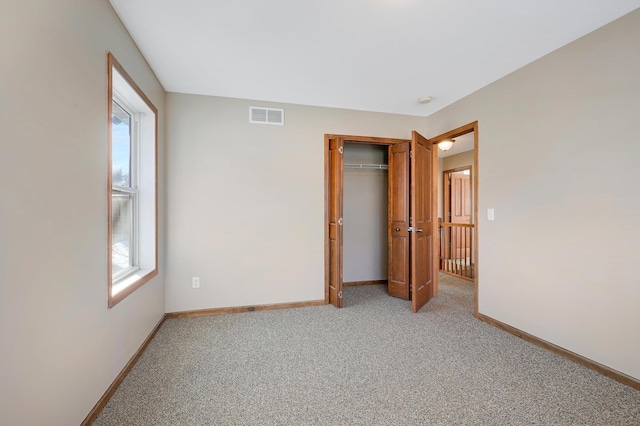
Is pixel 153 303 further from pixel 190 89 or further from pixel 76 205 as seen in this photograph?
pixel 190 89

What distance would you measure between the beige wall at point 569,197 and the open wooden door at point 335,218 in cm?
159

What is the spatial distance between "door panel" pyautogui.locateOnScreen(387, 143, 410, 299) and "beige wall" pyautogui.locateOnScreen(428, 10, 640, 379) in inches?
38.1

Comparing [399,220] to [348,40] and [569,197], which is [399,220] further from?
[348,40]

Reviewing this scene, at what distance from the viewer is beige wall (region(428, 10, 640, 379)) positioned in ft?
6.58

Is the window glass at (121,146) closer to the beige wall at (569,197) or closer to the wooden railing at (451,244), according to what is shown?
the beige wall at (569,197)

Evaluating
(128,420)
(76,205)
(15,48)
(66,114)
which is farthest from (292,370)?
(15,48)

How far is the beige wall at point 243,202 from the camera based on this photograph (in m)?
3.22

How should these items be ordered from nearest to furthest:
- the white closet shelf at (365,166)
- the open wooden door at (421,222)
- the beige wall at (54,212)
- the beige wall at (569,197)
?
the beige wall at (54,212) < the beige wall at (569,197) < the open wooden door at (421,222) < the white closet shelf at (365,166)

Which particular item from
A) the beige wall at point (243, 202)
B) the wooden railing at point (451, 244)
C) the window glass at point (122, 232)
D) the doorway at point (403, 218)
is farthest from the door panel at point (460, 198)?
the window glass at point (122, 232)

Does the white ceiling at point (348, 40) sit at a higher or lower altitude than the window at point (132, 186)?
higher

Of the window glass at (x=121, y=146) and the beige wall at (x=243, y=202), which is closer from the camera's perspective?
the window glass at (x=121, y=146)

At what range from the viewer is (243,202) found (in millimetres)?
3391

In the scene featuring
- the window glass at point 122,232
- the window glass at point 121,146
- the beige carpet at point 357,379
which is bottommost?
the beige carpet at point 357,379

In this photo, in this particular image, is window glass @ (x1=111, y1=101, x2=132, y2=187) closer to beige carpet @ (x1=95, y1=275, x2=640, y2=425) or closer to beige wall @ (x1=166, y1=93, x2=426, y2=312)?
beige wall @ (x1=166, y1=93, x2=426, y2=312)
